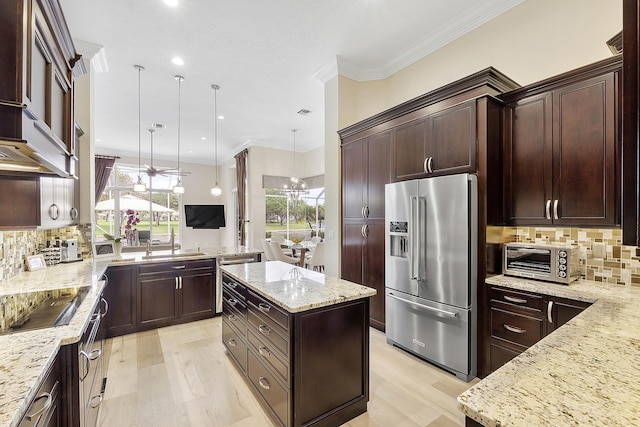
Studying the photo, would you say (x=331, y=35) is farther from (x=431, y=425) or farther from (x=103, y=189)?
(x=103, y=189)

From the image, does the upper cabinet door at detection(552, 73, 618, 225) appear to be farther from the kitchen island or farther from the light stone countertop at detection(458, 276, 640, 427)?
the kitchen island

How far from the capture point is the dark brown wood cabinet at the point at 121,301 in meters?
3.33

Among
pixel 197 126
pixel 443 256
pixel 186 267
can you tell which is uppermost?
pixel 197 126

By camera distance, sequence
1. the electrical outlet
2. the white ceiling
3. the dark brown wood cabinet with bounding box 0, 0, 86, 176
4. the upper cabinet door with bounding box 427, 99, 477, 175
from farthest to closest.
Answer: the white ceiling → the upper cabinet door with bounding box 427, 99, 477, 175 → the electrical outlet → the dark brown wood cabinet with bounding box 0, 0, 86, 176

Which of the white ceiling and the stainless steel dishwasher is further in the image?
the stainless steel dishwasher

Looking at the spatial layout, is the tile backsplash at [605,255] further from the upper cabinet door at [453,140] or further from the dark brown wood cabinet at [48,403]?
the dark brown wood cabinet at [48,403]

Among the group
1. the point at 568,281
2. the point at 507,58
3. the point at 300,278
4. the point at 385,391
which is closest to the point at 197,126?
the point at 300,278

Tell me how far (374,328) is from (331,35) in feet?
11.4

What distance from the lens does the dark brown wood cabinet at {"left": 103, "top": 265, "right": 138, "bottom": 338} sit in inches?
131

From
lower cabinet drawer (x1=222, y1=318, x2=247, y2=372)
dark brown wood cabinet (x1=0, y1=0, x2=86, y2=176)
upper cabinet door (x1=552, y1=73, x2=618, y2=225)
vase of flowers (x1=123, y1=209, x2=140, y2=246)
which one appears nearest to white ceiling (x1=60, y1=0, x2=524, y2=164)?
upper cabinet door (x1=552, y1=73, x2=618, y2=225)

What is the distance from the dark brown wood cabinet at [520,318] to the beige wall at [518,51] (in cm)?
192

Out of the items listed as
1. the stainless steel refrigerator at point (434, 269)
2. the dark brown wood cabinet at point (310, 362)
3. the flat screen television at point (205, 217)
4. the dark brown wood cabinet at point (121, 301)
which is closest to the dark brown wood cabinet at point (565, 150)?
the stainless steel refrigerator at point (434, 269)

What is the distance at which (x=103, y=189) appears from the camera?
7.95 metres

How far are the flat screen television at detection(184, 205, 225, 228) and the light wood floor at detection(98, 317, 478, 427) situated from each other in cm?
215
